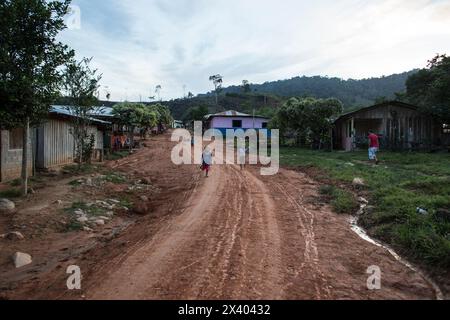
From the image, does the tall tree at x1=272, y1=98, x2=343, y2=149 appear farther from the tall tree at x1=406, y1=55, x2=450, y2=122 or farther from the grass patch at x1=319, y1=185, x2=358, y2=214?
the grass patch at x1=319, y1=185, x2=358, y2=214

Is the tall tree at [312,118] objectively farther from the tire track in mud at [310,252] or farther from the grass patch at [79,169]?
the tire track in mud at [310,252]

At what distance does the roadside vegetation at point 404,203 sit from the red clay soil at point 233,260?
1.82 feet

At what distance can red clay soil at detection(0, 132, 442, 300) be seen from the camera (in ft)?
16.4

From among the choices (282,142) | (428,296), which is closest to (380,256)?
(428,296)

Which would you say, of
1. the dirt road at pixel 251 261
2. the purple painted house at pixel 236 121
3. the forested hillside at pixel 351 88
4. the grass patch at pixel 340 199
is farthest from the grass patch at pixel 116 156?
the forested hillside at pixel 351 88

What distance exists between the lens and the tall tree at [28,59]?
948 centimetres

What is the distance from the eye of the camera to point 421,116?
25859 millimetres

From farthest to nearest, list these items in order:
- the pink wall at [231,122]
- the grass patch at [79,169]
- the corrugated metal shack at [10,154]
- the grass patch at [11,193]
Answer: the pink wall at [231,122]
the grass patch at [79,169]
the corrugated metal shack at [10,154]
the grass patch at [11,193]

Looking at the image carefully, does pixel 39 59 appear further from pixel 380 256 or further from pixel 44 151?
pixel 380 256

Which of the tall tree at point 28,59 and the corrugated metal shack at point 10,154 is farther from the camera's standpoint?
the corrugated metal shack at point 10,154

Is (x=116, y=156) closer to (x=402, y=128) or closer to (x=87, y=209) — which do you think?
(x=87, y=209)

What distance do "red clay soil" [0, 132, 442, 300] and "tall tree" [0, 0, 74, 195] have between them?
4230 millimetres

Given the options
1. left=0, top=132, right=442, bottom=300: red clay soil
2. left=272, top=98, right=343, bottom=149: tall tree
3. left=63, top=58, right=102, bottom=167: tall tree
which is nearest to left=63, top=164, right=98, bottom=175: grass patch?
left=63, top=58, right=102, bottom=167: tall tree

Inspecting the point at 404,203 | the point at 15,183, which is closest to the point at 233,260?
the point at 404,203
